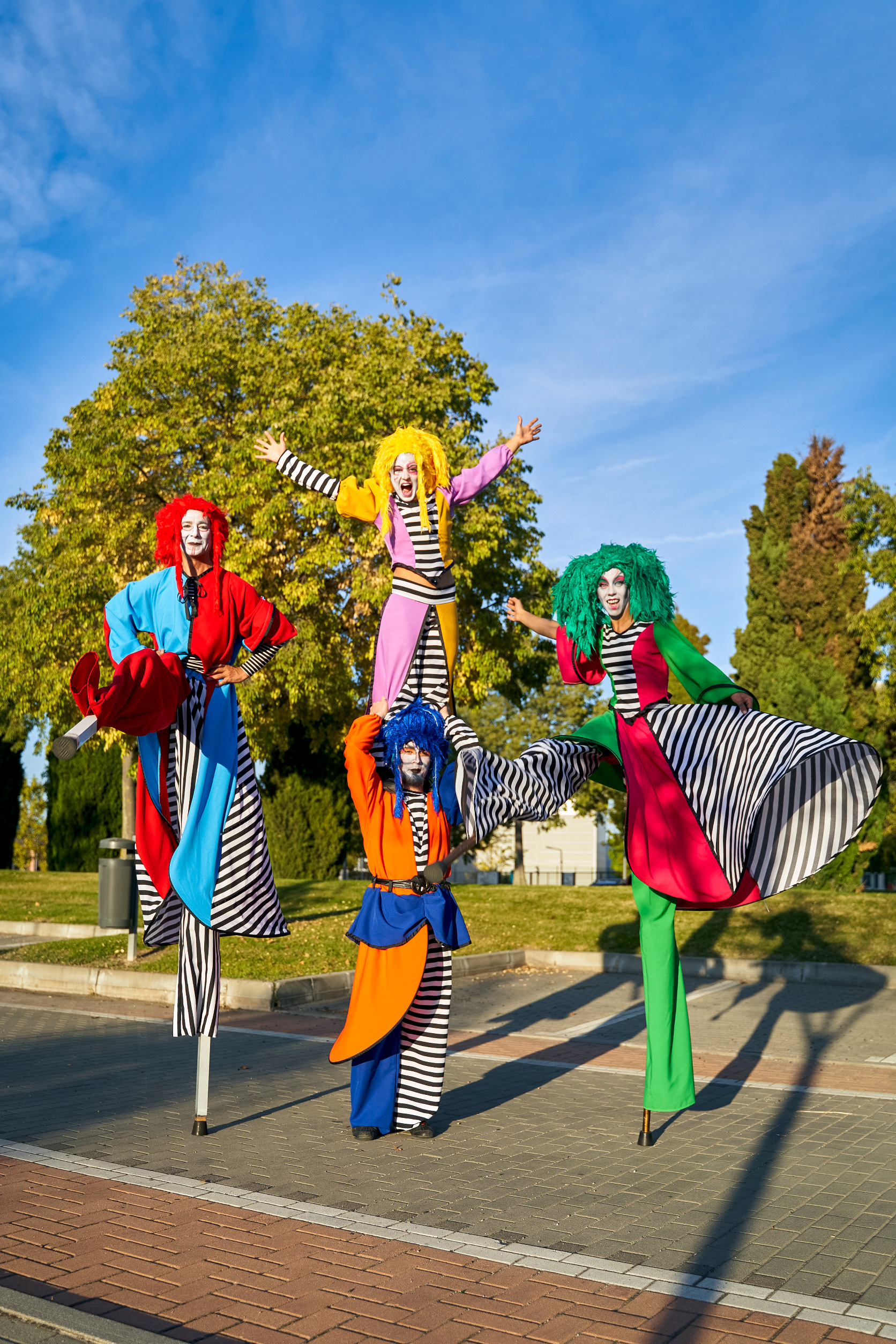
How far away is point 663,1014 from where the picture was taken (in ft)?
17.2

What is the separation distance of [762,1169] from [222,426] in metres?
17.9

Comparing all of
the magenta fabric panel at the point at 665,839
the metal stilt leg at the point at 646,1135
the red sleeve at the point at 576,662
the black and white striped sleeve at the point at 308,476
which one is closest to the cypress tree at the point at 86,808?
the black and white striped sleeve at the point at 308,476

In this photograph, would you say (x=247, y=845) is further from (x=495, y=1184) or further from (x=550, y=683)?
(x=550, y=683)

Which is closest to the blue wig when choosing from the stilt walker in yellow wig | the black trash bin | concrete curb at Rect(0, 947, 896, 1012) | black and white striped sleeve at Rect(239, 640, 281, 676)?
the stilt walker in yellow wig

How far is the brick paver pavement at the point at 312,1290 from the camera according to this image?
3137 millimetres

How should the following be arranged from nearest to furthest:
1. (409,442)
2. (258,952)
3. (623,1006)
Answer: (409,442), (623,1006), (258,952)

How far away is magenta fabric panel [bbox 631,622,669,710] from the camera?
17.8 ft

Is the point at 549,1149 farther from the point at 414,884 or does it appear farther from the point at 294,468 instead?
the point at 294,468

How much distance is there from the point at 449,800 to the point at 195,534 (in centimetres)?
186

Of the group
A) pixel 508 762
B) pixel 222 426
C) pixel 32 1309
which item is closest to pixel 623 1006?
pixel 508 762

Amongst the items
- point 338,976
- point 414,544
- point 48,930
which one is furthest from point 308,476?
point 48,930

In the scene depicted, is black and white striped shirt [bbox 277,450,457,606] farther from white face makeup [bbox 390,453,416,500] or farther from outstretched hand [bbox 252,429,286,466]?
outstretched hand [bbox 252,429,286,466]

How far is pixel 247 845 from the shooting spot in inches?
220

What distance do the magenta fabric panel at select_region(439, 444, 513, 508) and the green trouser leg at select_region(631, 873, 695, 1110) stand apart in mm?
2390
